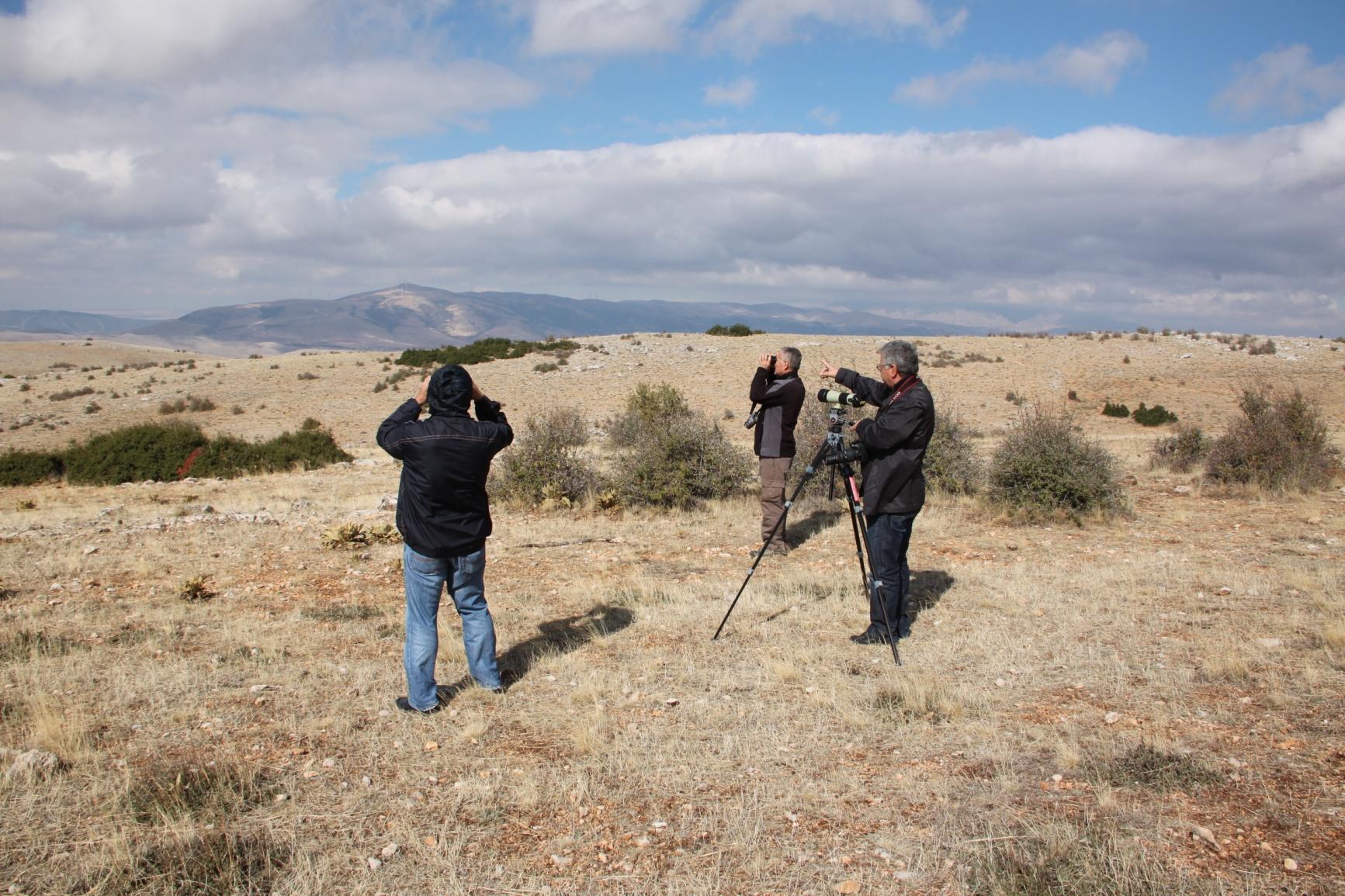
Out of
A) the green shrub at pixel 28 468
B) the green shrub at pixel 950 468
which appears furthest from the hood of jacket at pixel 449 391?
the green shrub at pixel 28 468

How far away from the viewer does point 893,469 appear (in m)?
5.61

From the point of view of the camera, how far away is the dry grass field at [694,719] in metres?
3.31

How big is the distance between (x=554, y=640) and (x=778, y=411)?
3428 millimetres

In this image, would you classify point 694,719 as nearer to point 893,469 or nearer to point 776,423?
point 893,469

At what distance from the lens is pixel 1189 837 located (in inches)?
131

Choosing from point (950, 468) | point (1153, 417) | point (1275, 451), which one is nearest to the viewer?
point (1275, 451)

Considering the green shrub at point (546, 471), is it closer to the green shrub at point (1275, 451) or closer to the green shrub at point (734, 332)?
the green shrub at point (1275, 451)

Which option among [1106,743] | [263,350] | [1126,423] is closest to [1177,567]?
[1106,743]

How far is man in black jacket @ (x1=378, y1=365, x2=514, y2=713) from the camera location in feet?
15.2

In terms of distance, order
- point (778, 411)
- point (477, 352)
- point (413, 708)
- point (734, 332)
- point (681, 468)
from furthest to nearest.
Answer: point (734, 332) < point (477, 352) < point (681, 468) < point (778, 411) < point (413, 708)

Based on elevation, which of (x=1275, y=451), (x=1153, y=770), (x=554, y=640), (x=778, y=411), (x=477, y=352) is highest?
(x=477, y=352)

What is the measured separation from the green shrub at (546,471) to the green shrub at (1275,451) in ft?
30.7

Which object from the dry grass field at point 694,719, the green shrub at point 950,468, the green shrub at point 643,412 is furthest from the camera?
the green shrub at point 643,412

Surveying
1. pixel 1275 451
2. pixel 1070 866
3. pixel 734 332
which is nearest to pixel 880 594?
pixel 1070 866
